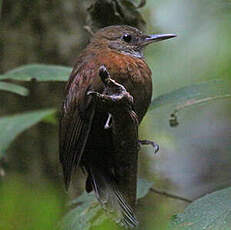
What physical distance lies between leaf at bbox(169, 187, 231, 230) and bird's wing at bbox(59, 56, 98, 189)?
1.65 feet

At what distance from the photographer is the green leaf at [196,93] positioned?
2.04 m

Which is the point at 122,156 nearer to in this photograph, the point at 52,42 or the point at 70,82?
the point at 70,82

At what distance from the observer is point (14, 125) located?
8.43 ft

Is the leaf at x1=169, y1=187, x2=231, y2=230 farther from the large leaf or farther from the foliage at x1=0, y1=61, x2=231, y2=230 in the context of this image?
the large leaf

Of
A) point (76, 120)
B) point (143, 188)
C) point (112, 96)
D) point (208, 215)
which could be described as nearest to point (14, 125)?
point (76, 120)

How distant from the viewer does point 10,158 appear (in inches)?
143

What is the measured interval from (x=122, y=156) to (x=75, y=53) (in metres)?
1.98

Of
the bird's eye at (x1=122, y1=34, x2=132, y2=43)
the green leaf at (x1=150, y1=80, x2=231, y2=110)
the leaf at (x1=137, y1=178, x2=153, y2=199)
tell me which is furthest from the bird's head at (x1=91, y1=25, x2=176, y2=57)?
the leaf at (x1=137, y1=178, x2=153, y2=199)

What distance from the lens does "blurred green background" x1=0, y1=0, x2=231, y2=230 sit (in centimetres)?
329

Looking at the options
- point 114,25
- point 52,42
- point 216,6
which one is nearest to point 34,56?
point 52,42

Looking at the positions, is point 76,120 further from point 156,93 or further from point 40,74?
point 156,93

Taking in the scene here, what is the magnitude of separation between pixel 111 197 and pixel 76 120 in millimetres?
337

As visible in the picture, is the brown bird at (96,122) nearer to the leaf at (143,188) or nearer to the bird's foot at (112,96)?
the leaf at (143,188)

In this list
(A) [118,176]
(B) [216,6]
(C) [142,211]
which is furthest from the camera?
(C) [142,211]
